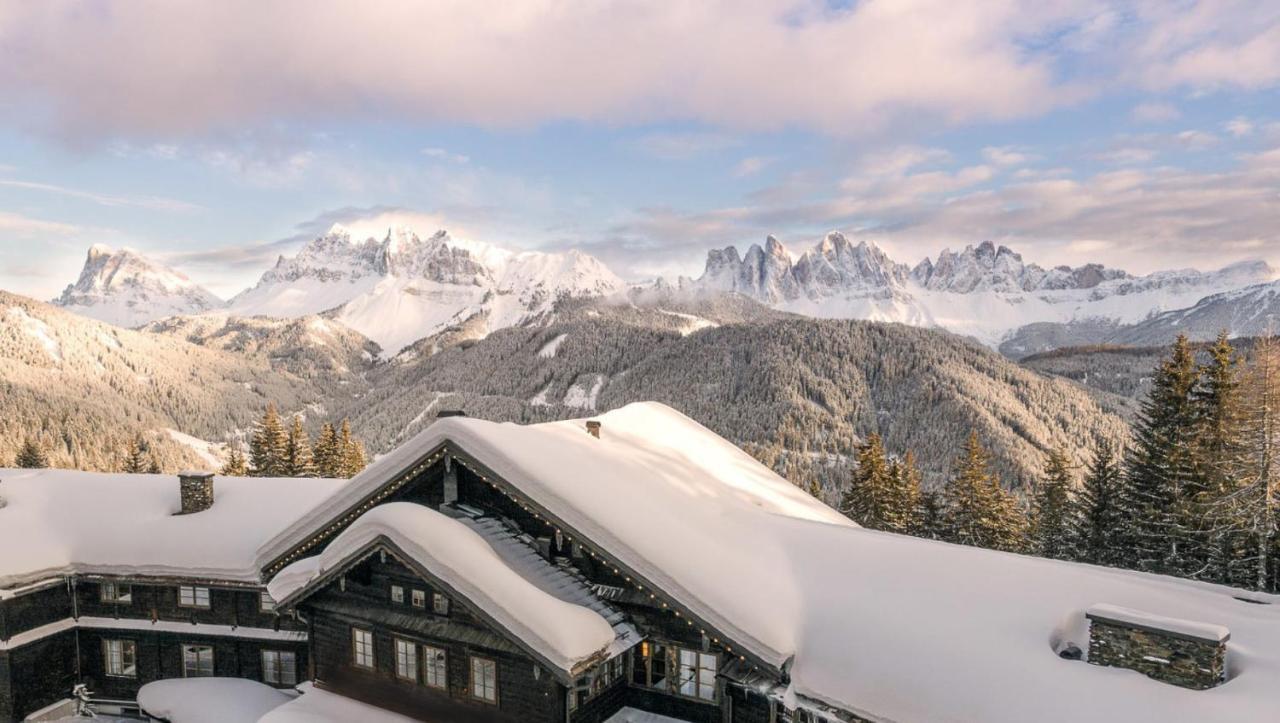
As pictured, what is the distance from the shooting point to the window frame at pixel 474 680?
47.1ft

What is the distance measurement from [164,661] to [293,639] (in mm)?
5029

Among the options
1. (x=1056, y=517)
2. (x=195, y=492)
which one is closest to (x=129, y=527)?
(x=195, y=492)

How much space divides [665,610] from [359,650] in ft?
25.9

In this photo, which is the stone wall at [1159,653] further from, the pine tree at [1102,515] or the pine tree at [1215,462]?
the pine tree at [1102,515]

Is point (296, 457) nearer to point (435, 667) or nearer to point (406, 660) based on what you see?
point (406, 660)

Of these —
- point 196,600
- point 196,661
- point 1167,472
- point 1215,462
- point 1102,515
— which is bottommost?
point 196,661

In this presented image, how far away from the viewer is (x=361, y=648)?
16.1m

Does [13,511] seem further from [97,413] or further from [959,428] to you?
[97,413]

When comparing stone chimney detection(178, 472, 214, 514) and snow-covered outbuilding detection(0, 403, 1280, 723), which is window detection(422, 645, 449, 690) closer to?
snow-covered outbuilding detection(0, 403, 1280, 723)

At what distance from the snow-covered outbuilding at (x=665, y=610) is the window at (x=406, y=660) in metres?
0.05

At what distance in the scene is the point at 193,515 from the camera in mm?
23719

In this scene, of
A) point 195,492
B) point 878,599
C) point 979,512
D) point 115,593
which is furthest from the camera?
point 979,512

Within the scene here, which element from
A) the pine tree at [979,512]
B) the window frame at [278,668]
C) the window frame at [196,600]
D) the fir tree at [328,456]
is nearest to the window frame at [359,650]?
the window frame at [278,668]

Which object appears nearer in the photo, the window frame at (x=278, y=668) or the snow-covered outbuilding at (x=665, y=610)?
the snow-covered outbuilding at (x=665, y=610)
